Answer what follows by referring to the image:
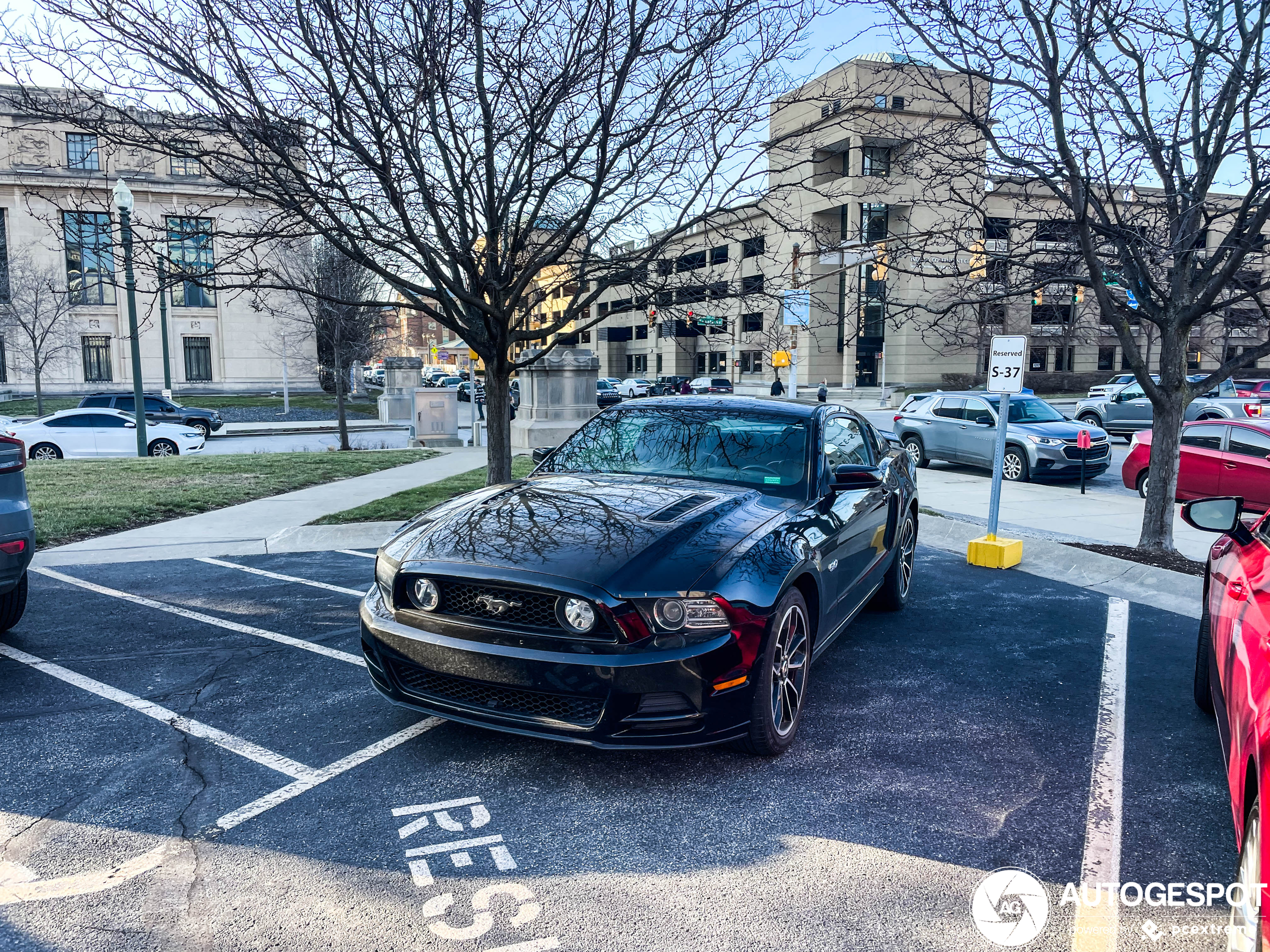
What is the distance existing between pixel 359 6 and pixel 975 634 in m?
6.56

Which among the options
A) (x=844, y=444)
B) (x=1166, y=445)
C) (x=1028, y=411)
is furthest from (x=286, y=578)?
(x=1028, y=411)

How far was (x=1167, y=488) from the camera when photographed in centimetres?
860

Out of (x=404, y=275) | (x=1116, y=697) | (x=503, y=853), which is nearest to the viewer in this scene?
(x=503, y=853)

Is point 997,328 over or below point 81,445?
over

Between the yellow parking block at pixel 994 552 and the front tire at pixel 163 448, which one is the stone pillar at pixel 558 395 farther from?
the yellow parking block at pixel 994 552

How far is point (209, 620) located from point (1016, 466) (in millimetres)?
13747

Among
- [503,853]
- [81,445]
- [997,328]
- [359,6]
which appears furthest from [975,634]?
[997,328]

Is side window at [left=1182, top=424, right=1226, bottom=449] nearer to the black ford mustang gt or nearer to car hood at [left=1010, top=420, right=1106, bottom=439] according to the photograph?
car hood at [left=1010, top=420, right=1106, bottom=439]

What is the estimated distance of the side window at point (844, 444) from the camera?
540 centimetres

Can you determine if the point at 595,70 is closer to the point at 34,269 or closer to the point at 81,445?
the point at 81,445

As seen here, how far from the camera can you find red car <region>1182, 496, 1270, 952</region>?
2.21m

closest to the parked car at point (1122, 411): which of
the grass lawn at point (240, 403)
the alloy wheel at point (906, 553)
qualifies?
the alloy wheel at point (906, 553)

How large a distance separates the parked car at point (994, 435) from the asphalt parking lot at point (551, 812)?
10.6 m

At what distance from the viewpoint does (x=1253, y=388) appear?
28234 millimetres
